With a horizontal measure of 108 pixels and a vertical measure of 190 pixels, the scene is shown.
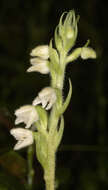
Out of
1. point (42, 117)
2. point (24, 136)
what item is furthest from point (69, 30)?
point (24, 136)

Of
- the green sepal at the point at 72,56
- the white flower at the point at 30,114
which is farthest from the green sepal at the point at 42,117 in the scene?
the green sepal at the point at 72,56

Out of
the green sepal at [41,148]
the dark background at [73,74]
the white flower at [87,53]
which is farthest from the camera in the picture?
the dark background at [73,74]

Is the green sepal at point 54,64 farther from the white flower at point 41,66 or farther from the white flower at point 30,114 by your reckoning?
the white flower at point 30,114

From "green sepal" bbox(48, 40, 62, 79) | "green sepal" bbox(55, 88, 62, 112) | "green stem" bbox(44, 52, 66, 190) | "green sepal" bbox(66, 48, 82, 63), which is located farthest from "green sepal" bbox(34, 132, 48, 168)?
"green sepal" bbox(66, 48, 82, 63)

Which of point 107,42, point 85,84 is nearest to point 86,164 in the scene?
point 85,84

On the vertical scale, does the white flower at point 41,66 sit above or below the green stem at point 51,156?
above

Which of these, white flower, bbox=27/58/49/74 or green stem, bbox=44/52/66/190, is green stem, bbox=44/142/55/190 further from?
white flower, bbox=27/58/49/74
